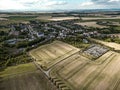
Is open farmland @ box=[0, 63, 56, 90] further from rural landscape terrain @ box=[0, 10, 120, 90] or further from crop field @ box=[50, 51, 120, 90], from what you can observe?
crop field @ box=[50, 51, 120, 90]

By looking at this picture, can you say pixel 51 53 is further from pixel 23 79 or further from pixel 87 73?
pixel 23 79

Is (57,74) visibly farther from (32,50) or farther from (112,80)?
(32,50)

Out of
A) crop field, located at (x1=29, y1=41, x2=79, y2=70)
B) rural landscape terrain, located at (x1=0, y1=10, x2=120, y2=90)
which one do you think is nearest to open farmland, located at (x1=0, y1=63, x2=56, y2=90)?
rural landscape terrain, located at (x1=0, y1=10, x2=120, y2=90)

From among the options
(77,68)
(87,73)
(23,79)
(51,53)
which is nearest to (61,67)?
(77,68)

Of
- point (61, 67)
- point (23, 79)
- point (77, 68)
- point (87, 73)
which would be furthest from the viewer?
point (61, 67)

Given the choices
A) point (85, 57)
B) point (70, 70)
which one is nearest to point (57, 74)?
point (70, 70)

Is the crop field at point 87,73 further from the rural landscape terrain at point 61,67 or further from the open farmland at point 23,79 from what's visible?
the open farmland at point 23,79
